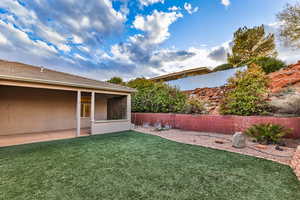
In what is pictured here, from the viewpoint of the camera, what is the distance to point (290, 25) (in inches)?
323

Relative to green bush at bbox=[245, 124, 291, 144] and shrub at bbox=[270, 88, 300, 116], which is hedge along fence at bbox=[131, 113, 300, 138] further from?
shrub at bbox=[270, 88, 300, 116]

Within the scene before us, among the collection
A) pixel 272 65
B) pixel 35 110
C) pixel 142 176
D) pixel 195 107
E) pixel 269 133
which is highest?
pixel 272 65

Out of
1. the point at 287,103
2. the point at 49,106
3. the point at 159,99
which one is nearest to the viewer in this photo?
the point at 287,103

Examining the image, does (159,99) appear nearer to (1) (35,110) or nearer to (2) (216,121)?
(2) (216,121)

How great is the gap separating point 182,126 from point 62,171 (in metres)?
6.24

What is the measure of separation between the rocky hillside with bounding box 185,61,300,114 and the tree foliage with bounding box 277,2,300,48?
160 centimetres

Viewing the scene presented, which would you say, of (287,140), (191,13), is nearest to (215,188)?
(287,140)

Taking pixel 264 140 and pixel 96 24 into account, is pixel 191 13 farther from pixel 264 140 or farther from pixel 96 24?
pixel 264 140

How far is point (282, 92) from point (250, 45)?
39.8ft

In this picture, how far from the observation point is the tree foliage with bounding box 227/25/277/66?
14251mm

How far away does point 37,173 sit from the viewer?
2561mm

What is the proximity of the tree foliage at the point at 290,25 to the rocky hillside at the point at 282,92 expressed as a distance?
1.60m

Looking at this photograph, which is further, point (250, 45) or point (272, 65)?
point (250, 45)

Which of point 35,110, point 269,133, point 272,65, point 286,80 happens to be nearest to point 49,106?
point 35,110
